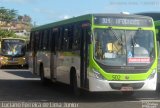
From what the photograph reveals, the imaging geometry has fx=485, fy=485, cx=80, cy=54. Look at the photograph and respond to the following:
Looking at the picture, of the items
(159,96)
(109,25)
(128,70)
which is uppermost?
(109,25)

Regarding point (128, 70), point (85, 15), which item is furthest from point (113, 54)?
point (85, 15)

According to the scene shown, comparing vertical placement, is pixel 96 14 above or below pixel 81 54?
above

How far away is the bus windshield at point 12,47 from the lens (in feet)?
130

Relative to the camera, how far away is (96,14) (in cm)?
1497

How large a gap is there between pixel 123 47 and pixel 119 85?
1174 millimetres

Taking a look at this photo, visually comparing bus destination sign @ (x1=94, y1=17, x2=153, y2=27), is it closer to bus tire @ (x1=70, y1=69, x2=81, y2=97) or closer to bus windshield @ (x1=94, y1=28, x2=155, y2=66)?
bus windshield @ (x1=94, y1=28, x2=155, y2=66)

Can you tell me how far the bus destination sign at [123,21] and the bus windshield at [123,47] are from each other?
0.21 m

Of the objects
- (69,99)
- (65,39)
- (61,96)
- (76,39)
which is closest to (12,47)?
(65,39)

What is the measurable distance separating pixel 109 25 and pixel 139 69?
163cm

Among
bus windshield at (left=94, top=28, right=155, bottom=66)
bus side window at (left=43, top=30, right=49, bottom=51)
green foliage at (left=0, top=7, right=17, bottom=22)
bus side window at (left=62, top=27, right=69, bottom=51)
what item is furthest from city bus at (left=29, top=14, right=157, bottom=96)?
green foliage at (left=0, top=7, right=17, bottom=22)

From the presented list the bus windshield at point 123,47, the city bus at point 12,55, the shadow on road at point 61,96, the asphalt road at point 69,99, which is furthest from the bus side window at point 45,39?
the city bus at point 12,55

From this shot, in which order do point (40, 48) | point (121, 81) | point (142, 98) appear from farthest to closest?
point (40, 48)
point (142, 98)
point (121, 81)

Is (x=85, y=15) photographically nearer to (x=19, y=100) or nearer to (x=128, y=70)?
(x=128, y=70)

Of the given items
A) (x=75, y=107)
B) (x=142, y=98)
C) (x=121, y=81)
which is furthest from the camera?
(x=142, y=98)
